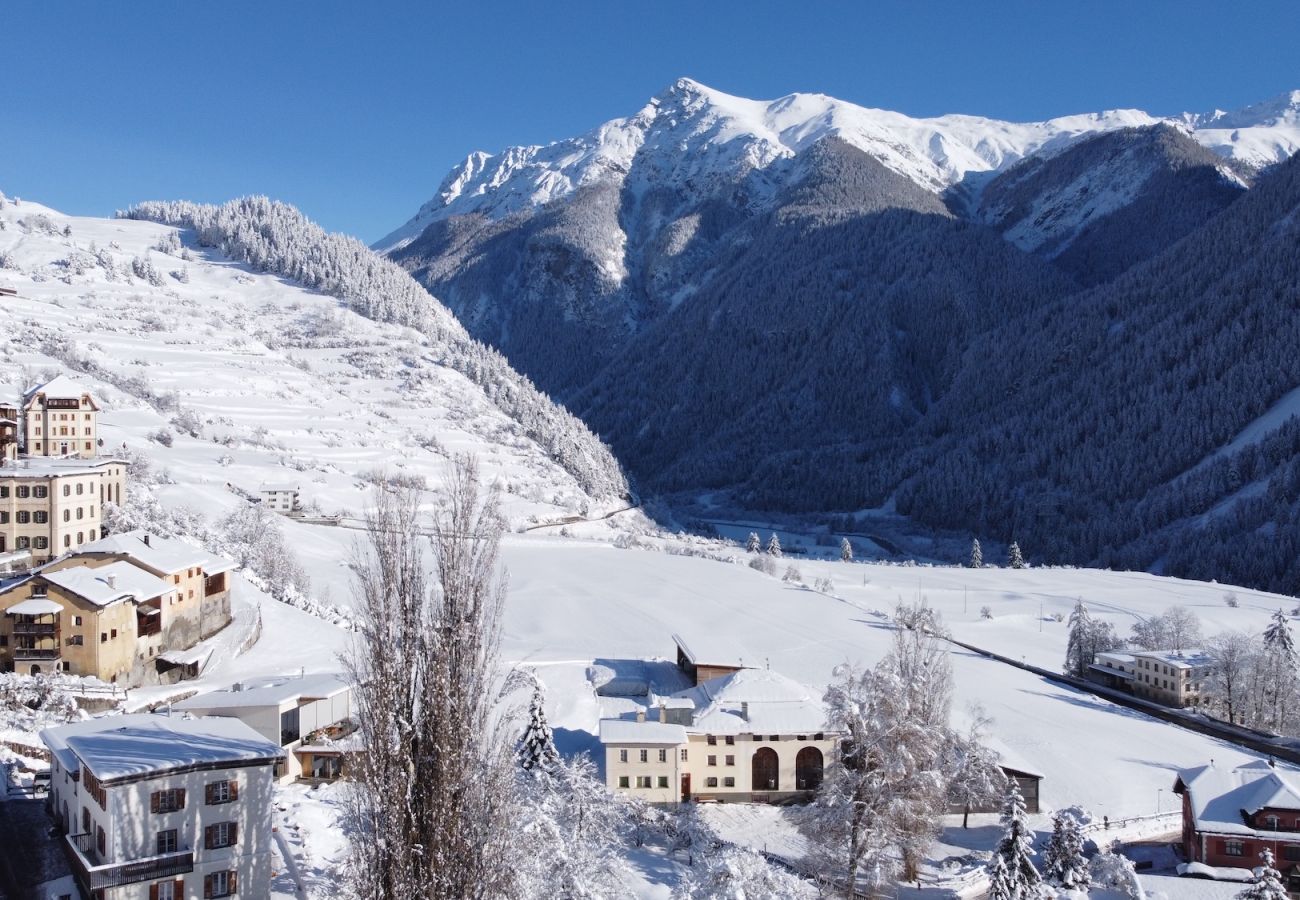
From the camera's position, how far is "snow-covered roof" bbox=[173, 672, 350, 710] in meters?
27.5

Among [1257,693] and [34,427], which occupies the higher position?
[34,427]

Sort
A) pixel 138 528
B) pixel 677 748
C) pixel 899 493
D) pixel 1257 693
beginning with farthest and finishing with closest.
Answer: pixel 899 493, pixel 1257 693, pixel 138 528, pixel 677 748

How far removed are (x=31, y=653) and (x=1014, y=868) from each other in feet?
92.2

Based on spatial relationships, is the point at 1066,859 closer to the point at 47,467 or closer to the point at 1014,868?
the point at 1014,868

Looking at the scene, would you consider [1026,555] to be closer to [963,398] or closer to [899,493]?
[899,493]

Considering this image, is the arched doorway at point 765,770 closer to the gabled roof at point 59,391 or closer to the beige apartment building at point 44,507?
the beige apartment building at point 44,507

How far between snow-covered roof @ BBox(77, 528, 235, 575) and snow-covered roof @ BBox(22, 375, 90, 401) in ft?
49.8

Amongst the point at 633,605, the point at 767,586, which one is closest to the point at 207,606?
the point at 633,605

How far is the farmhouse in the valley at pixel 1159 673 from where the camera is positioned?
4809 centimetres

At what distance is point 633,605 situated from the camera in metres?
59.3

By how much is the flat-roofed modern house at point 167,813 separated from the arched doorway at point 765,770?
691 inches

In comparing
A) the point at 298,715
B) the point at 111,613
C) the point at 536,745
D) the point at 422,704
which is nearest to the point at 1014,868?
the point at 536,745

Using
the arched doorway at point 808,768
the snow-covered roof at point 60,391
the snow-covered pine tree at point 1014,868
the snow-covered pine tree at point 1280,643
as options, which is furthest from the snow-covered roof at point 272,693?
the snow-covered pine tree at point 1280,643

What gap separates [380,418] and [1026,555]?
74.1 m
